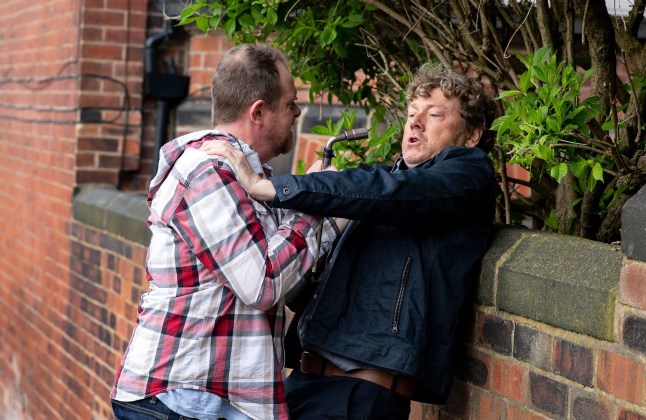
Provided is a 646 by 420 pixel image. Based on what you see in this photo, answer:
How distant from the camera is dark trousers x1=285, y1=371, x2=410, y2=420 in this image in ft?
9.19

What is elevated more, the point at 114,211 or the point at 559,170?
the point at 559,170

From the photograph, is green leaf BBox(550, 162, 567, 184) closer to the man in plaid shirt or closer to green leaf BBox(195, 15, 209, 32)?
the man in plaid shirt

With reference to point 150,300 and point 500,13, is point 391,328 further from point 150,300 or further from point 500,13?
point 500,13

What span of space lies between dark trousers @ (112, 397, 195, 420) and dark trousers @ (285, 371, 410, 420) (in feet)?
1.14

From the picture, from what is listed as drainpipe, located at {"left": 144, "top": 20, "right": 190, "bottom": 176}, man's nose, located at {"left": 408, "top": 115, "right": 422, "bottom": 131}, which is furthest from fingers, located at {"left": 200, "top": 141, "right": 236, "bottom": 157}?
drainpipe, located at {"left": 144, "top": 20, "right": 190, "bottom": 176}

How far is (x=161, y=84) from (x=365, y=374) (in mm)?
4524

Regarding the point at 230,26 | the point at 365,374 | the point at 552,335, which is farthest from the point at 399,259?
the point at 230,26

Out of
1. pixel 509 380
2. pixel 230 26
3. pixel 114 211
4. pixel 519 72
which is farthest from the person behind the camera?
pixel 114 211

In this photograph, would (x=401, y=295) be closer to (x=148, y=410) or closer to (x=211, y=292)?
(x=211, y=292)

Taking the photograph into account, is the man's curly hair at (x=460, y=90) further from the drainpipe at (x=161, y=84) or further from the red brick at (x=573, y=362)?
the drainpipe at (x=161, y=84)

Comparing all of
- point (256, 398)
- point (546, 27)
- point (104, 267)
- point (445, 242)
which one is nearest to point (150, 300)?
point (256, 398)

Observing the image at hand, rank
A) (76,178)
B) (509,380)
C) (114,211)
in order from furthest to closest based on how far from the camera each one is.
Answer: (76,178) < (114,211) < (509,380)

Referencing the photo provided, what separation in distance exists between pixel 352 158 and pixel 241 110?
1052mm

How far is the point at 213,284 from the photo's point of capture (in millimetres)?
2799
